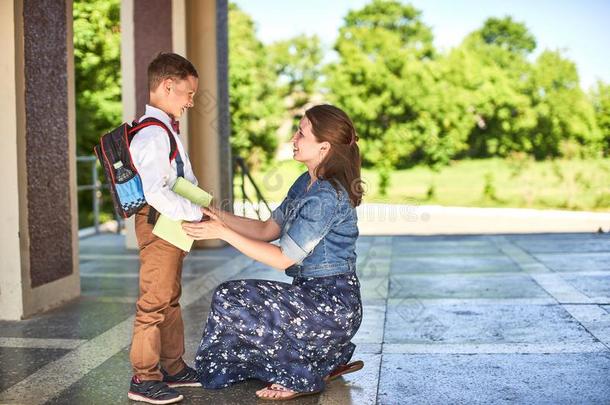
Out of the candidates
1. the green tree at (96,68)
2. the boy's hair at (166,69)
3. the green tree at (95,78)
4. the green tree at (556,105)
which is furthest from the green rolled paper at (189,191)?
the green tree at (556,105)

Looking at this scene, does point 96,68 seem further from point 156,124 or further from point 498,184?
point 498,184

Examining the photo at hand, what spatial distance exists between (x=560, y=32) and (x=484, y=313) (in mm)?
26405

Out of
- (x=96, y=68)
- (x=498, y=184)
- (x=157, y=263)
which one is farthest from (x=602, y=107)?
(x=157, y=263)

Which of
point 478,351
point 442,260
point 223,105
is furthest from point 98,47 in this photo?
point 478,351

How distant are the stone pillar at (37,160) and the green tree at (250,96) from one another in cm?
1924

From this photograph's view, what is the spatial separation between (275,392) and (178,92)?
1.43m

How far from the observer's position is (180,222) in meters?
3.36

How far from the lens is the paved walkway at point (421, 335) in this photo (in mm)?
3588

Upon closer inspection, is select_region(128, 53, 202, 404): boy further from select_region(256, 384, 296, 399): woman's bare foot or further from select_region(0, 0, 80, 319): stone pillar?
select_region(0, 0, 80, 319): stone pillar

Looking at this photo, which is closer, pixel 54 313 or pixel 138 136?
pixel 138 136

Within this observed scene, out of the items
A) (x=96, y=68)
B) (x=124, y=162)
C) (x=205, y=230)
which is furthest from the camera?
(x=96, y=68)

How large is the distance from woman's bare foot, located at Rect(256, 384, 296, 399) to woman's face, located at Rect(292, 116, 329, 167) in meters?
1.03

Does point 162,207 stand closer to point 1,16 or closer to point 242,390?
point 242,390

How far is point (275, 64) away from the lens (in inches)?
1118
